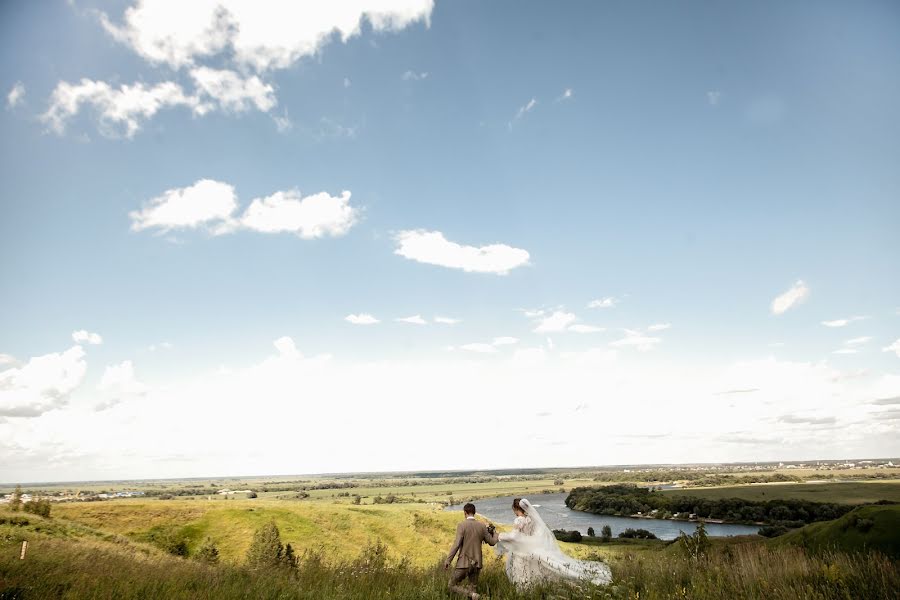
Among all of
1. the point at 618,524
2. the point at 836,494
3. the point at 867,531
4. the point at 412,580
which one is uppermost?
the point at 412,580

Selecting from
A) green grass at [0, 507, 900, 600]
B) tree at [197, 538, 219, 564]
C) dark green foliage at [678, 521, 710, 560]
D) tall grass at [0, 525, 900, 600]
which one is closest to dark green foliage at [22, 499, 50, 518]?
tree at [197, 538, 219, 564]

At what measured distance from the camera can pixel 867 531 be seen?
14188mm

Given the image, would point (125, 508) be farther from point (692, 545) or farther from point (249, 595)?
point (692, 545)

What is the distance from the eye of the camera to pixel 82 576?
7.82m

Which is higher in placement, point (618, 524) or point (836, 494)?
point (836, 494)

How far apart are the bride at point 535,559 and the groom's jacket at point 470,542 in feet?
1.48

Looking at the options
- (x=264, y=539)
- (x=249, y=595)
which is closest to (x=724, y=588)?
(x=249, y=595)

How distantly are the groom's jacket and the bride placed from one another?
450mm

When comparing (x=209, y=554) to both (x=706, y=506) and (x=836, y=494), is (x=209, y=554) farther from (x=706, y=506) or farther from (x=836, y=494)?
(x=836, y=494)

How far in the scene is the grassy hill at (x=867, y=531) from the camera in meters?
13.1

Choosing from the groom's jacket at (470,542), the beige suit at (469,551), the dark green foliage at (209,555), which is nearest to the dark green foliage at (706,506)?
the dark green foliage at (209,555)

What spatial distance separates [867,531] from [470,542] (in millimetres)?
13760

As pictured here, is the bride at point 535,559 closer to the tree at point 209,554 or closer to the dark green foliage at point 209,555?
the dark green foliage at point 209,555

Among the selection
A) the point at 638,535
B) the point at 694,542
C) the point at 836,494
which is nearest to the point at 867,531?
the point at 694,542
